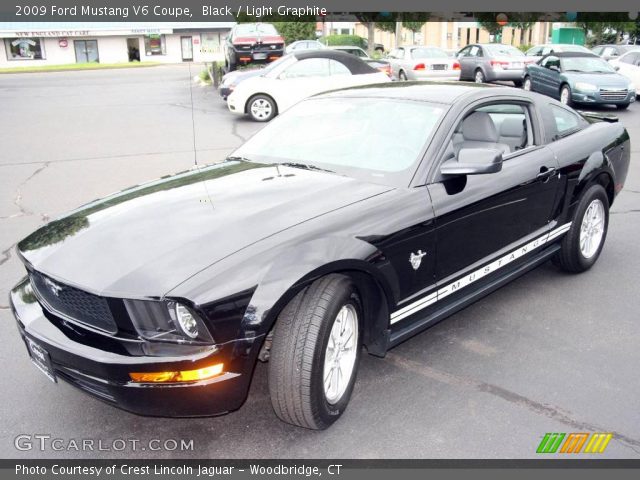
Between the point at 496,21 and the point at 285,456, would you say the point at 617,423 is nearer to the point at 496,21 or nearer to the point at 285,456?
the point at 285,456

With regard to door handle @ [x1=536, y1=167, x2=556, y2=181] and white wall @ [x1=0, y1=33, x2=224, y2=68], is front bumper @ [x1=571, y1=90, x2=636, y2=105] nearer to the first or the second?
door handle @ [x1=536, y1=167, x2=556, y2=181]

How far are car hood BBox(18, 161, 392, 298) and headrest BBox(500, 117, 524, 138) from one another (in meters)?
1.91

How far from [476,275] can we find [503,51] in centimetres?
1900

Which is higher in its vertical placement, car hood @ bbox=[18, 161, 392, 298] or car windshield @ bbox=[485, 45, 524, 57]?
car windshield @ bbox=[485, 45, 524, 57]

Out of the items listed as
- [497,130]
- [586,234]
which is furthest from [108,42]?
[586,234]

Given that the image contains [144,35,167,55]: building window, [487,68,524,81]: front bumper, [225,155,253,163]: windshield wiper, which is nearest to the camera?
[225,155,253,163]: windshield wiper

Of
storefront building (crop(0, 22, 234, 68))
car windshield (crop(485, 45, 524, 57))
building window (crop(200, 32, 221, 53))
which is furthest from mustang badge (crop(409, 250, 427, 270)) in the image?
building window (crop(200, 32, 221, 53))

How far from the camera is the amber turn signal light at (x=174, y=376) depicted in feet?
8.63

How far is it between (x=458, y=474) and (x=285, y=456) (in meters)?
0.80

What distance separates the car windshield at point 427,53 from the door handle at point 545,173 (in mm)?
17044

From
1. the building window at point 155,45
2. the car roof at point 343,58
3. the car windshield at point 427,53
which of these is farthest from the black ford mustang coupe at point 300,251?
the building window at point 155,45

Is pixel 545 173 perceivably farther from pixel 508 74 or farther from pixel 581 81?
pixel 508 74

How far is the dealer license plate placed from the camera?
292 cm

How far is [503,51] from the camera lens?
21.0 meters
